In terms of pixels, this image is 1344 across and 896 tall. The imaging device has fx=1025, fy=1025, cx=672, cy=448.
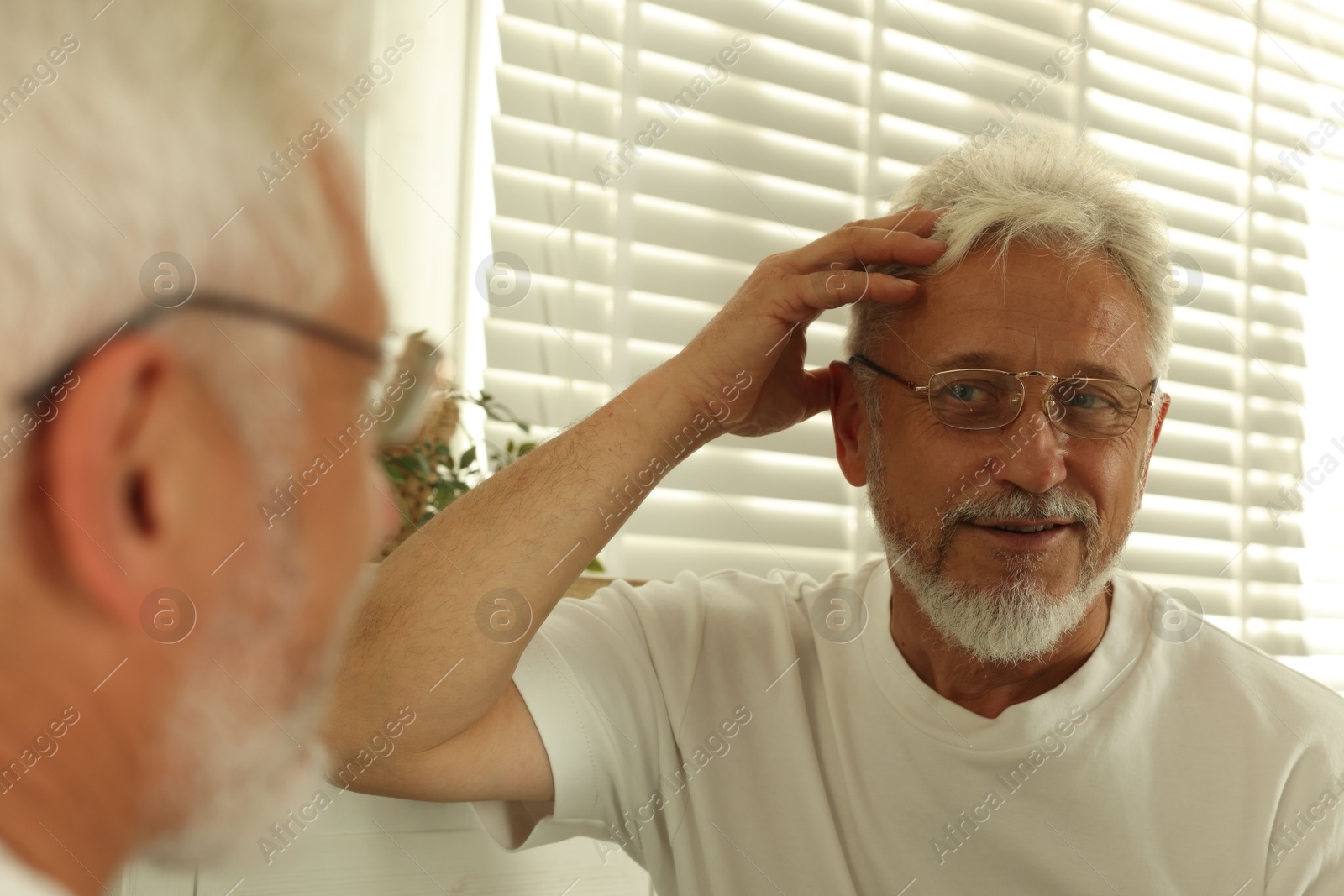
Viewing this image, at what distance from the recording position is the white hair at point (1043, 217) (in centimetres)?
131

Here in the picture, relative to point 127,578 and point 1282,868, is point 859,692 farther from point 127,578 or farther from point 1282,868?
point 127,578

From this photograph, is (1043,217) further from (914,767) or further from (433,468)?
(433,468)

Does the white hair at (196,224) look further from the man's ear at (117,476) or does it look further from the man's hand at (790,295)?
the man's hand at (790,295)

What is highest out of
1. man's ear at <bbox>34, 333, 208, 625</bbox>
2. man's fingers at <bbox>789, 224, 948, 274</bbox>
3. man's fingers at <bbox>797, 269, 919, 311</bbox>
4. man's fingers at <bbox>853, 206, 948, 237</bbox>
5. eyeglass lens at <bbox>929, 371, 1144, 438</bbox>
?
man's fingers at <bbox>853, 206, 948, 237</bbox>

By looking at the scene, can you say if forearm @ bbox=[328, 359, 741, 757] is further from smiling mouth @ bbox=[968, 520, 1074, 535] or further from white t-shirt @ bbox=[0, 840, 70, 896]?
white t-shirt @ bbox=[0, 840, 70, 896]

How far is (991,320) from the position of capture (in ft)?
4.18

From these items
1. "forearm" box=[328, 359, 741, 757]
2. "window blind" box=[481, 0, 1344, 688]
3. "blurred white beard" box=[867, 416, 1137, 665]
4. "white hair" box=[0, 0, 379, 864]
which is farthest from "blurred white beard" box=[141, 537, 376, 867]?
"window blind" box=[481, 0, 1344, 688]

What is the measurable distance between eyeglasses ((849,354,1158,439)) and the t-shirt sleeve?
0.43 metres

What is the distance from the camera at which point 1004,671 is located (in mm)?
1284

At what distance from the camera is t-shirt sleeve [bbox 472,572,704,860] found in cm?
122

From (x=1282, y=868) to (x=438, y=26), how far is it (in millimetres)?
1567

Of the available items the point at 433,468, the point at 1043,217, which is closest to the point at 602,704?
the point at 433,468

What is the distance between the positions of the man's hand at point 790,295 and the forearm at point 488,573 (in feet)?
0.21

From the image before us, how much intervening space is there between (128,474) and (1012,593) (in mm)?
1148
